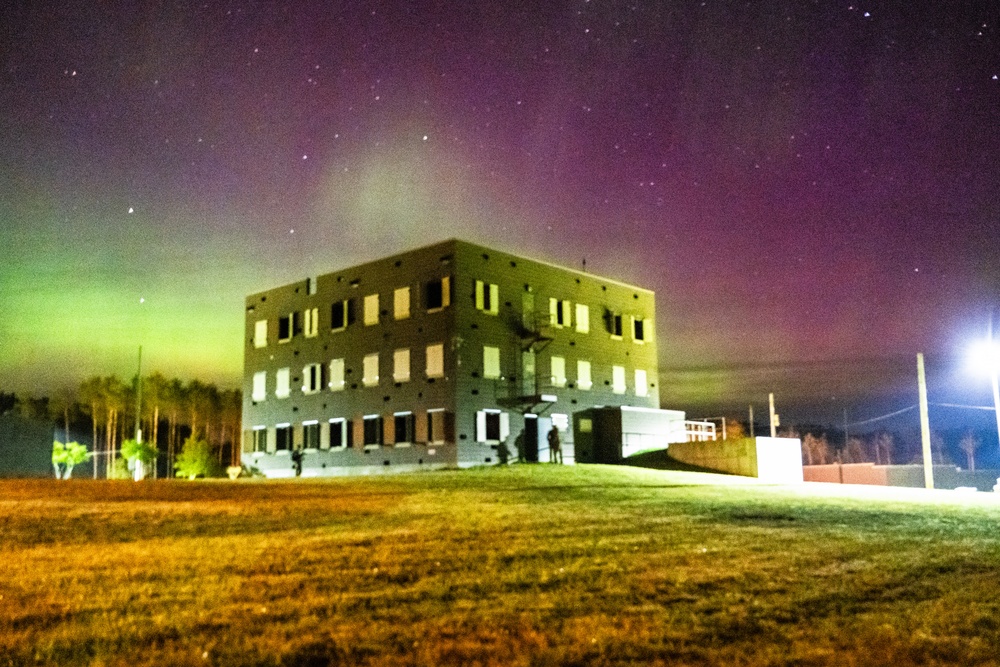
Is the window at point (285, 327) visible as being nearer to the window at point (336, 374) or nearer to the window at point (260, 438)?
the window at point (336, 374)

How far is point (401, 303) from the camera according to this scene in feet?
135

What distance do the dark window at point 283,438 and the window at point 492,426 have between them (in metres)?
11.8

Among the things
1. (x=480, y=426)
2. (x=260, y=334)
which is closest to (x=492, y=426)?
(x=480, y=426)

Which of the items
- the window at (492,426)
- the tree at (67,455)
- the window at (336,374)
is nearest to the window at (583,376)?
the window at (492,426)

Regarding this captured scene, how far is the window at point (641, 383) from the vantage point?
47.8 metres

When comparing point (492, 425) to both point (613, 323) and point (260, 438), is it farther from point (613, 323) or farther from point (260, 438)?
point (260, 438)

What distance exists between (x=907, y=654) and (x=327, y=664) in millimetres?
4536

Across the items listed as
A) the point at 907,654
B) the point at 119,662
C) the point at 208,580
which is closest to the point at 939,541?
the point at 907,654

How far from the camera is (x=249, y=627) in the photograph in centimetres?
779

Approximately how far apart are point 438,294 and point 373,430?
694 centimetres

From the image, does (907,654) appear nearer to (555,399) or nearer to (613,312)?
(555,399)

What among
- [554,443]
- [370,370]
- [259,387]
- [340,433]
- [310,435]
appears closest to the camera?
[554,443]

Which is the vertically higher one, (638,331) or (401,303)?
(401,303)

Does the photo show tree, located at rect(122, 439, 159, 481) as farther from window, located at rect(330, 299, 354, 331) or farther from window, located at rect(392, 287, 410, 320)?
window, located at rect(392, 287, 410, 320)
